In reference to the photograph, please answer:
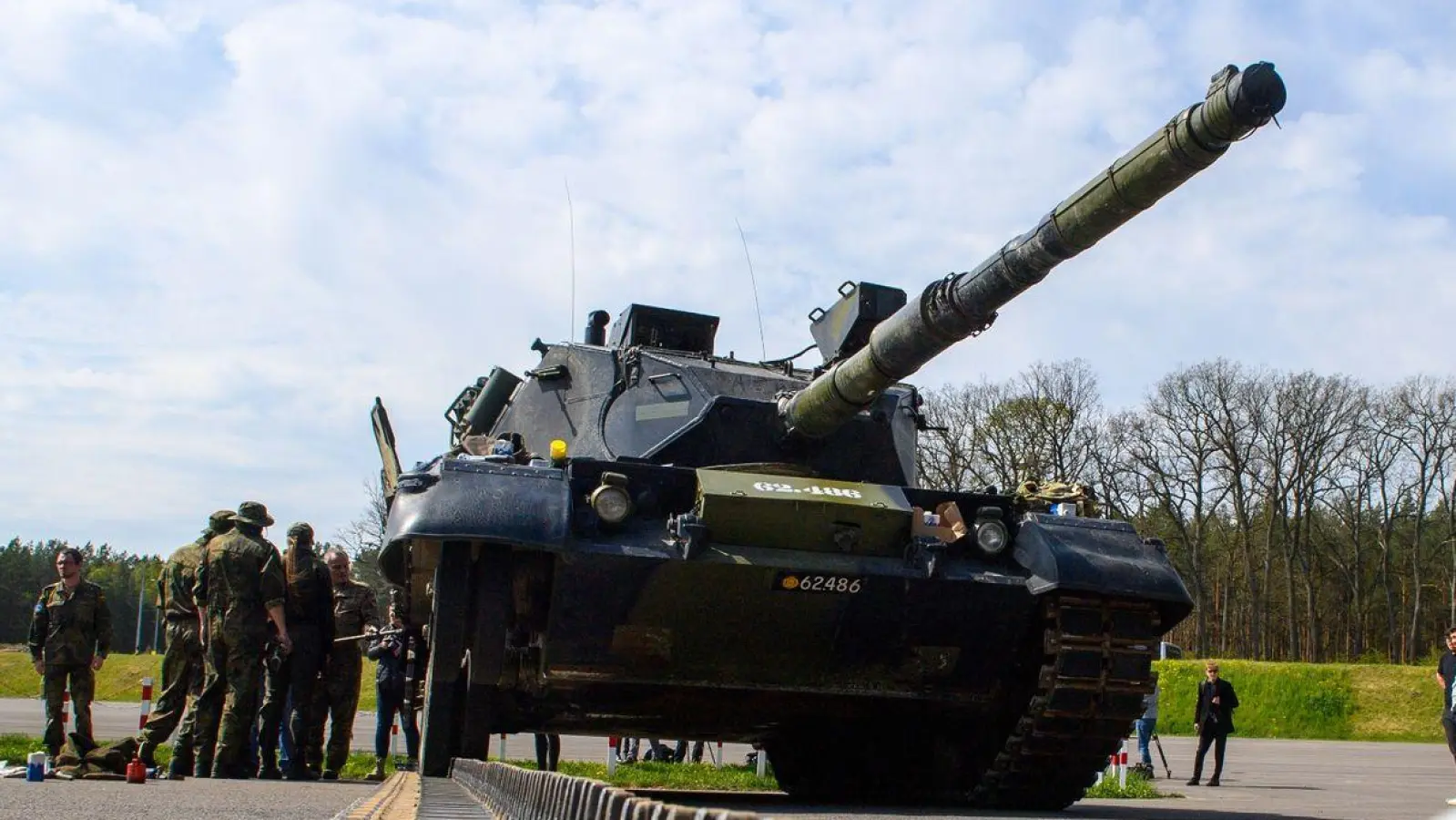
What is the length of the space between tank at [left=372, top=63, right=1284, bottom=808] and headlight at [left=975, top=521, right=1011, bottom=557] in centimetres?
2

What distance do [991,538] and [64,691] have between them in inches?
276

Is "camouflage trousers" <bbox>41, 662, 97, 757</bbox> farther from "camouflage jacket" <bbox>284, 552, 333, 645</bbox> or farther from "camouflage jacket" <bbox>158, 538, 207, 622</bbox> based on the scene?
"camouflage jacket" <bbox>284, 552, 333, 645</bbox>

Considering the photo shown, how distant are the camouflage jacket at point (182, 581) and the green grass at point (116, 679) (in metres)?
18.7

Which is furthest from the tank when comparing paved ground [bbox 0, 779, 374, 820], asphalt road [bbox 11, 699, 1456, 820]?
paved ground [bbox 0, 779, 374, 820]

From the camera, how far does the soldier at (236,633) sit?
33.5 feet

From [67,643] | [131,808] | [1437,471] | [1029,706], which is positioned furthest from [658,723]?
[1437,471]

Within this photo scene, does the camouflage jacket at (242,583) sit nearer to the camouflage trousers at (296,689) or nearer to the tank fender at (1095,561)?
the camouflage trousers at (296,689)

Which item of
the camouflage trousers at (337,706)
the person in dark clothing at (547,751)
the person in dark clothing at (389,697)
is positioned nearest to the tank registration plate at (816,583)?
the person in dark clothing at (389,697)

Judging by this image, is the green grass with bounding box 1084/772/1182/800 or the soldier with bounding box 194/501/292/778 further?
the green grass with bounding box 1084/772/1182/800

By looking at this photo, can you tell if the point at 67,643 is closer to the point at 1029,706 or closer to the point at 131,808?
the point at 131,808

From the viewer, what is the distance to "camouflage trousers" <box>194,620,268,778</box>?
1019cm

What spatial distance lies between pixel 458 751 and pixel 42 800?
6.76ft

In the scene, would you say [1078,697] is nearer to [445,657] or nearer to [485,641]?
[485,641]

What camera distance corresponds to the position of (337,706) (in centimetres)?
1166
